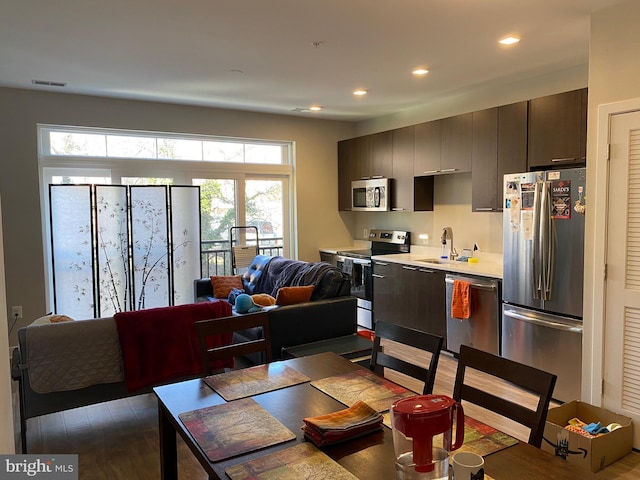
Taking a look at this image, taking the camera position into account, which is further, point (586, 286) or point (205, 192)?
point (205, 192)

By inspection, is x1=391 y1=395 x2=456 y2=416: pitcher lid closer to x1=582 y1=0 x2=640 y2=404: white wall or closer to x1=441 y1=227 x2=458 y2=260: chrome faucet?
x1=582 y1=0 x2=640 y2=404: white wall

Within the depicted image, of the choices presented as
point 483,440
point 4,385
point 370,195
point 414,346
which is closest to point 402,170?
point 370,195

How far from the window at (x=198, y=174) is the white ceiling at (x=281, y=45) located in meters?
0.61

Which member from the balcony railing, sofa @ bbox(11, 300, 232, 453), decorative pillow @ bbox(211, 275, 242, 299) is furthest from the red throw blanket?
the balcony railing

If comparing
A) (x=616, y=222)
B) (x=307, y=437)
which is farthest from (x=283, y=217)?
(x=307, y=437)

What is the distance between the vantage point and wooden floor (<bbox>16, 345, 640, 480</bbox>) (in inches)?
105

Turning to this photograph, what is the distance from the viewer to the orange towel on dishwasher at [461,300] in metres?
4.25

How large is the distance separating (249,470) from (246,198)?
504 cm

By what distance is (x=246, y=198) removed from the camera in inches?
243

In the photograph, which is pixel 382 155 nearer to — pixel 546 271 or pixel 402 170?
pixel 402 170

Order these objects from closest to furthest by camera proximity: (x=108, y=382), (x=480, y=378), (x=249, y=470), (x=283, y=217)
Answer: (x=249, y=470) → (x=108, y=382) → (x=480, y=378) → (x=283, y=217)

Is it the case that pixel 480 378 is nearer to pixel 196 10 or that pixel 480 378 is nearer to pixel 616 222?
pixel 616 222

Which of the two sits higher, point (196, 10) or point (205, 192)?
point (196, 10)

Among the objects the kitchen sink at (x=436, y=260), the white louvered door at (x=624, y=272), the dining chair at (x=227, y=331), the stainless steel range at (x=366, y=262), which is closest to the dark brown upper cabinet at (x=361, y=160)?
the stainless steel range at (x=366, y=262)
